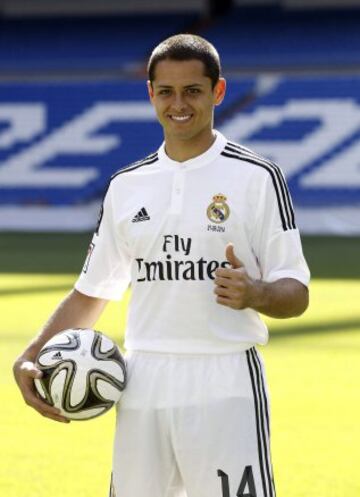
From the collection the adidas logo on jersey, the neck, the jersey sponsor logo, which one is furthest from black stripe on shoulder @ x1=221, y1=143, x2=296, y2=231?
the adidas logo on jersey

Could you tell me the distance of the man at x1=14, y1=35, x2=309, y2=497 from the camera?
12.4 feet

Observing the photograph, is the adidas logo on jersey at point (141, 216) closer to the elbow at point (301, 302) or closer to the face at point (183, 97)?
the face at point (183, 97)

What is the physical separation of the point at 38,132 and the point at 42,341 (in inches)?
A: 791

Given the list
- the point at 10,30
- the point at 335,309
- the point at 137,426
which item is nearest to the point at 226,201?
the point at 137,426

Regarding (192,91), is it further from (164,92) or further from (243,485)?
(243,485)

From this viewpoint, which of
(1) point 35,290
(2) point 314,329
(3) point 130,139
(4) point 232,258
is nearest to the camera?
(4) point 232,258

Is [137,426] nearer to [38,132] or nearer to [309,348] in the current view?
[309,348]

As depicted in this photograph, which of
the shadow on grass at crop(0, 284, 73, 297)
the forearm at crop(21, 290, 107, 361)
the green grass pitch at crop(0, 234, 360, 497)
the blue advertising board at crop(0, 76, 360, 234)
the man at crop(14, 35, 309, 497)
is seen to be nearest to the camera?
the man at crop(14, 35, 309, 497)

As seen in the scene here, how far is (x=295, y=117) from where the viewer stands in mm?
22391

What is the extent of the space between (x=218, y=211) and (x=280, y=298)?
0.33 m

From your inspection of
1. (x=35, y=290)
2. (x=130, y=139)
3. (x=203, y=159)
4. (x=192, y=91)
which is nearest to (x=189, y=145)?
(x=203, y=159)

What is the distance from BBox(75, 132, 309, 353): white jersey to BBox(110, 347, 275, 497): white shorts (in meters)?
0.07

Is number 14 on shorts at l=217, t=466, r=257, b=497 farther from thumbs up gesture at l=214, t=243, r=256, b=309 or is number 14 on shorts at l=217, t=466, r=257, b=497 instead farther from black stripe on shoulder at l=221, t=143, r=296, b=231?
black stripe on shoulder at l=221, t=143, r=296, b=231

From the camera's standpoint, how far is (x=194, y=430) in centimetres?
377
